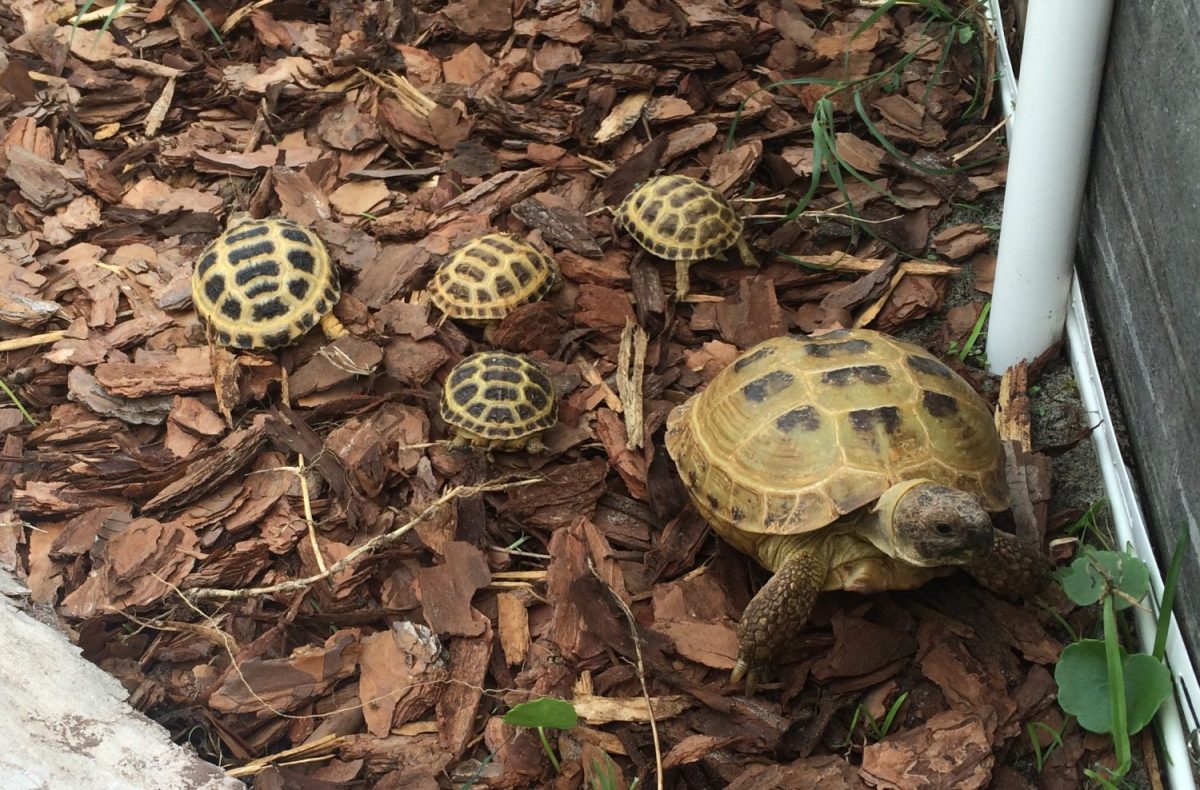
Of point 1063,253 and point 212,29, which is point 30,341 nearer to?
point 212,29

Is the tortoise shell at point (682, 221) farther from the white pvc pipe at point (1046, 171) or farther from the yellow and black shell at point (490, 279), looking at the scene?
the white pvc pipe at point (1046, 171)

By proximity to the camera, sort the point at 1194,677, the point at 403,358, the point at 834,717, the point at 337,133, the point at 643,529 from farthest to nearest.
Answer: the point at 337,133, the point at 403,358, the point at 643,529, the point at 834,717, the point at 1194,677

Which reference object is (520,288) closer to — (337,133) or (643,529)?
(643,529)

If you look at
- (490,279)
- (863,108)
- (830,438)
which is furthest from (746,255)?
(830,438)

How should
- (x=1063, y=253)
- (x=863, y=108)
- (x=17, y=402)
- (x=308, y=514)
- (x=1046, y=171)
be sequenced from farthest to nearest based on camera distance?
(x=863, y=108)
(x=17, y=402)
(x=308, y=514)
(x=1063, y=253)
(x=1046, y=171)

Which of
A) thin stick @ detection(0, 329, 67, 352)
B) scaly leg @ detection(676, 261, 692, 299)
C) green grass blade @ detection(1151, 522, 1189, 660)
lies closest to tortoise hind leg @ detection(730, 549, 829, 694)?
green grass blade @ detection(1151, 522, 1189, 660)

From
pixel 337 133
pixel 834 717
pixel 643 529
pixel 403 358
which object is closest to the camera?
pixel 834 717

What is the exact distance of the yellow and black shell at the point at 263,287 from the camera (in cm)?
375

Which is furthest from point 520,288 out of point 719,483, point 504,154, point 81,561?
point 81,561

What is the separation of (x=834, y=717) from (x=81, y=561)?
2342 mm

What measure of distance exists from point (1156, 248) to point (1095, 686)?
1137 millimetres

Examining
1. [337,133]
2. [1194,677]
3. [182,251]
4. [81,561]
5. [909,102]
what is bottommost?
[81,561]

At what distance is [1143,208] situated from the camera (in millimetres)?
2748

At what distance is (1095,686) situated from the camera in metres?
2.54
